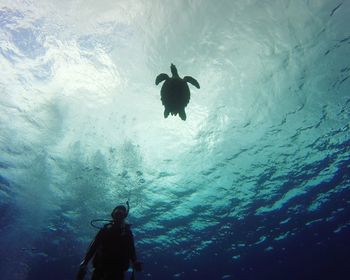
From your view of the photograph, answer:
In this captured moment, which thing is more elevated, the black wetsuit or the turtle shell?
the turtle shell

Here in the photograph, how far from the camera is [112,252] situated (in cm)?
503

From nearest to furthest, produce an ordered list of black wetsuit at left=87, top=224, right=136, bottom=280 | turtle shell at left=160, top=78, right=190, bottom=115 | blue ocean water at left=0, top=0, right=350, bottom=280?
black wetsuit at left=87, top=224, right=136, bottom=280, turtle shell at left=160, top=78, right=190, bottom=115, blue ocean water at left=0, top=0, right=350, bottom=280

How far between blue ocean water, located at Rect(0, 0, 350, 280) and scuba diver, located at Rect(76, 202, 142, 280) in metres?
8.51

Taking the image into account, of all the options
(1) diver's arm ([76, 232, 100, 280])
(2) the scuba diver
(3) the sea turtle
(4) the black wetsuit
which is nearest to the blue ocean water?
(3) the sea turtle

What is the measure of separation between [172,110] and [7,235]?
2818 cm

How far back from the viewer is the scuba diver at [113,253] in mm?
4930

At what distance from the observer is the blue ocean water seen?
11180mm

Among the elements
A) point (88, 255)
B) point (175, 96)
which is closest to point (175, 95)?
point (175, 96)

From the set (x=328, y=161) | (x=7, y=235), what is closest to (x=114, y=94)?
(x=328, y=161)

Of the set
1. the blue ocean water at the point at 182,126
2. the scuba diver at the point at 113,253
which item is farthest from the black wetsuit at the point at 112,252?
the blue ocean water at the point at 182,126

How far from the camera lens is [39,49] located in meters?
12.2

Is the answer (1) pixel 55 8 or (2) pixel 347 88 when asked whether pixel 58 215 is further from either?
(2) pixel 347 88

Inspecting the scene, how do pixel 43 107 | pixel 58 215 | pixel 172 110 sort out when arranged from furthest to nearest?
pixel 58 215, pixel 43 107, pixel 172 110

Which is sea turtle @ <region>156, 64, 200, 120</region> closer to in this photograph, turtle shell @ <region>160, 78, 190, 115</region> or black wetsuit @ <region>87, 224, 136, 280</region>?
turtle shell @ <region>160, 78, 190, 115</region>
